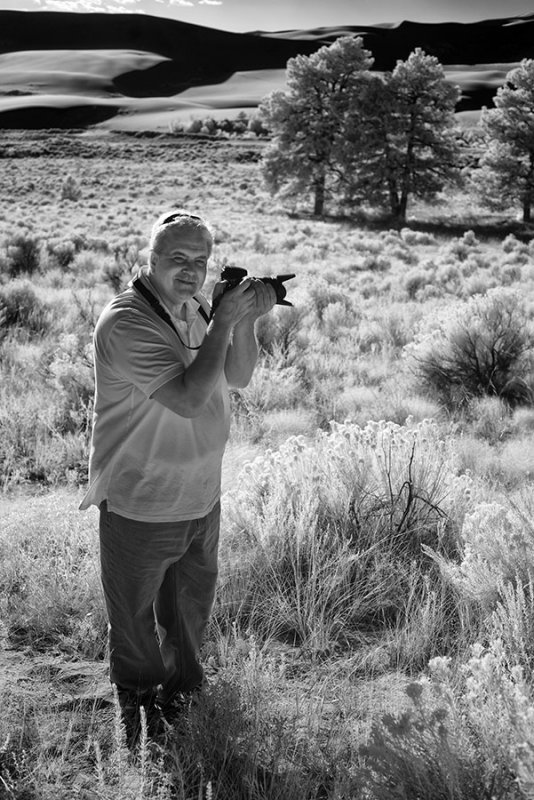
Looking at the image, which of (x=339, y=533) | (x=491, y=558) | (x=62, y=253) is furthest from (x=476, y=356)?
(x=62, y=253)

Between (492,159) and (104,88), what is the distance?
125271 mm

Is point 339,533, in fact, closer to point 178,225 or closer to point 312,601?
point 312,601

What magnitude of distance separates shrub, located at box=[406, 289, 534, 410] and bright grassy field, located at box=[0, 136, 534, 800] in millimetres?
191

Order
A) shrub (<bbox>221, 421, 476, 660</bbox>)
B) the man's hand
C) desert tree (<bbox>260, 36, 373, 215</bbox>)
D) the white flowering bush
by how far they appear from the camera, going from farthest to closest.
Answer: desert tree (<bbox>260, 36, 373, 215</bbox>) < shrub (<bbox>221, 421, 476, 660</bbox>) < the white flowering bush < the man's hand

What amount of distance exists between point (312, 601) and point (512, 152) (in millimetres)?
29340

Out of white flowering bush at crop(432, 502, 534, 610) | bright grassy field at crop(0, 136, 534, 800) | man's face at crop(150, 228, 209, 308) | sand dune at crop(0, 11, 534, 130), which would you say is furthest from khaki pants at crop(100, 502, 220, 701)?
sand dune at crop(0, 11, 534, 130)

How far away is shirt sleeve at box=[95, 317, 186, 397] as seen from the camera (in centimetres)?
205

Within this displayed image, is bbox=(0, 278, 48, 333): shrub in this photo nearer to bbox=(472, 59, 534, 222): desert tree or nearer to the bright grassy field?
the bright grassy field

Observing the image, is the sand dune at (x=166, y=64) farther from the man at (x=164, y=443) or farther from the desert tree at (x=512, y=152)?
the man at (x=164, y=443)

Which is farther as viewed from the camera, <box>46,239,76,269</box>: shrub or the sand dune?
the sand dune

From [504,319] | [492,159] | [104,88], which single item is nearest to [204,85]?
[104,88]

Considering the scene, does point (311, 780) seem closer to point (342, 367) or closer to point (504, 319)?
point (342, 367)

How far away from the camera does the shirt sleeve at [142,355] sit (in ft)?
6.73

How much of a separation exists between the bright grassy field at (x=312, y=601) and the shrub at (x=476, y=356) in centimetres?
19
